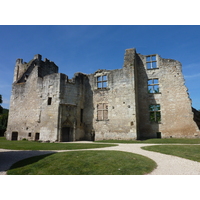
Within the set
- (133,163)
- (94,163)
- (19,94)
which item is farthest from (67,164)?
(19,94)

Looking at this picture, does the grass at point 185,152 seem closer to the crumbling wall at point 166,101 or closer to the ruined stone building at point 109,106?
the ruined stone building at point 109,106

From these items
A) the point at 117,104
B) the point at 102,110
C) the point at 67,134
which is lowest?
the point at 67,134

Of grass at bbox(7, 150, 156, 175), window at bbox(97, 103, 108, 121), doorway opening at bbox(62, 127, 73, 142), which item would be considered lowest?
grass at bbox(7, 150, 156, 175)

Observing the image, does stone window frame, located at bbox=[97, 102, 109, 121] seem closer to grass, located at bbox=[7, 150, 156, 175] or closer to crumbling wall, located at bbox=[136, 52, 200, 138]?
crumbling wall, located at bbox=[136, 52, 200, 138]

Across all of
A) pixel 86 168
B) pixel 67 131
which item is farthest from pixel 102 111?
pixel 86 168

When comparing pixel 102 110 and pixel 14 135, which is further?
pixel 14 135

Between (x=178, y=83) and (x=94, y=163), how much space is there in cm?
1597

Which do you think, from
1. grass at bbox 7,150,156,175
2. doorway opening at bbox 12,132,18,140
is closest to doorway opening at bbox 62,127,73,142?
doorway opening at bbox 12,132,18,140

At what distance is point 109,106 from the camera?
17641 millimetres

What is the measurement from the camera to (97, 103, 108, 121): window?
17734 millimetres

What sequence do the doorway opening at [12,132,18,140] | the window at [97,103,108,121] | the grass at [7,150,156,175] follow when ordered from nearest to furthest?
1. the grass at [7,150,156,175]
2. the window at [97,103,108,121]
3. the doorway opening at [12,132,18,140]

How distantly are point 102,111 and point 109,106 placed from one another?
107 cm

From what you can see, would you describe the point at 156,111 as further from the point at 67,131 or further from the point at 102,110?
the point at 67,131

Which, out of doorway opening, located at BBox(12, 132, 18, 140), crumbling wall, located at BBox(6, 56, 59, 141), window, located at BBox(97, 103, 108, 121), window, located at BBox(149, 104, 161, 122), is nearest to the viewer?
crumbling wall, located at BBox(6, 56, 59, 141)
